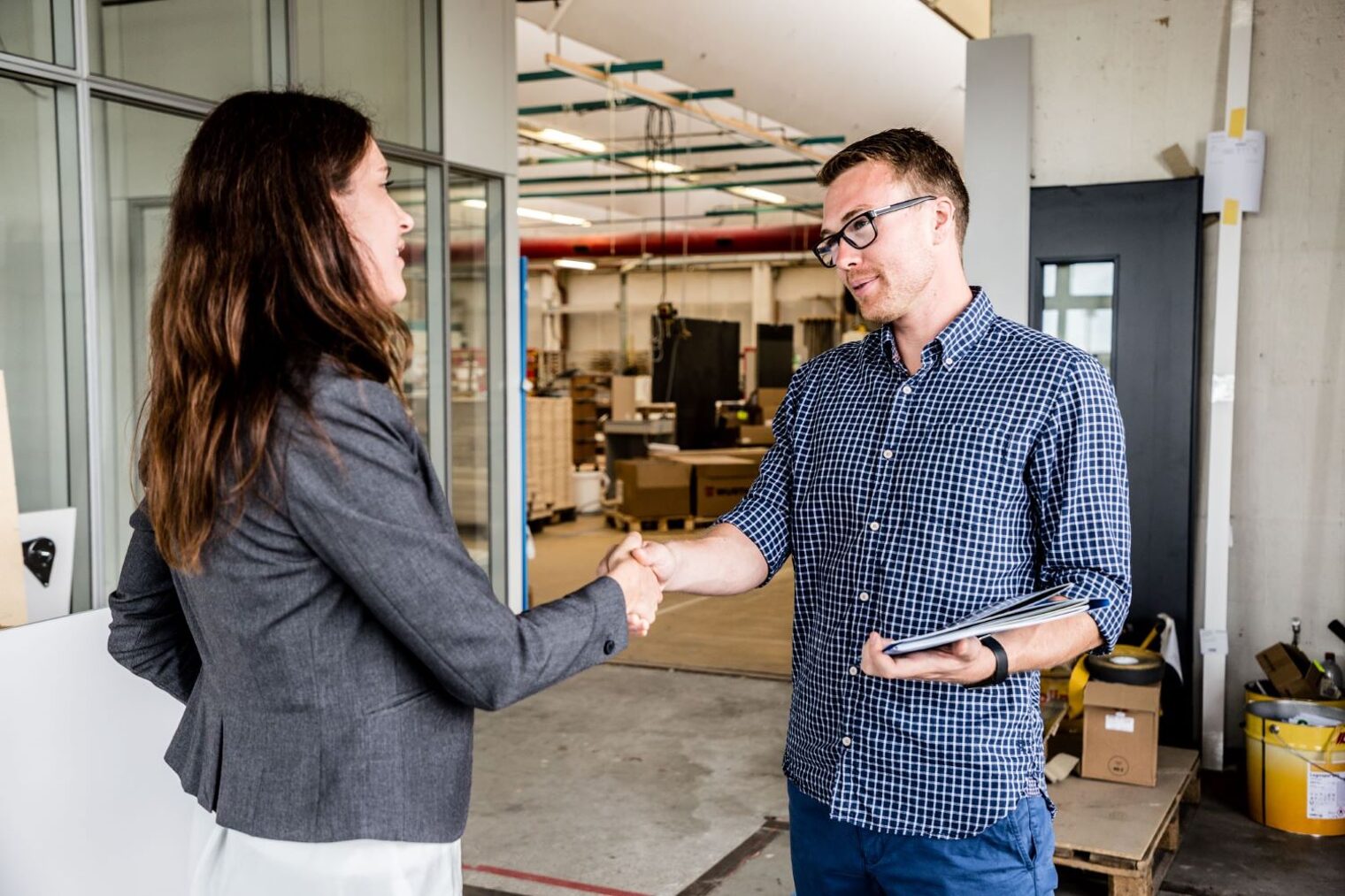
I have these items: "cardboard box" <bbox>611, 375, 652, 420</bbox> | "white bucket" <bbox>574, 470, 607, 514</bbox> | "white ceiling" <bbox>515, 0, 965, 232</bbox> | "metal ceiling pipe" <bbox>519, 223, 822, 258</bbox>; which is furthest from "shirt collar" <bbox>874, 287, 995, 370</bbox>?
"metal ceiling pipe" <bbox>519, 223, 822, 258</bbox>

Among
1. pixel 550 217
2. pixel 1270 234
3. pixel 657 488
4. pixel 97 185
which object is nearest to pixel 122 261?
pixel 97 185

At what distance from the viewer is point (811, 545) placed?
171 centimetres

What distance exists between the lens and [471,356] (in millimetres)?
6121

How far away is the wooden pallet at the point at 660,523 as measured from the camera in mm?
10258

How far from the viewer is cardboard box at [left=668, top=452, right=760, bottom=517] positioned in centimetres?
1032

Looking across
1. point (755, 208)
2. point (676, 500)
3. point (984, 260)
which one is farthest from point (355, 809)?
point (755, 208)

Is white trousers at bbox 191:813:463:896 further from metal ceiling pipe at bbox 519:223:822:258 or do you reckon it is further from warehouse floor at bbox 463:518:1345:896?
metal ceiling pipe at bbox 519:223:822:258

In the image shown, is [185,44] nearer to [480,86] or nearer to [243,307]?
[480,86]

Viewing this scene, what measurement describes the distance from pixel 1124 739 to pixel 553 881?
1683mm

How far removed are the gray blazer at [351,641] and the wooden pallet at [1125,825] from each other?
2.20 m

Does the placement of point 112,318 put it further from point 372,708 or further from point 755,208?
point 755,208

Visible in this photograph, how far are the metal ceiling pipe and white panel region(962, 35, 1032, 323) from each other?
9.94m

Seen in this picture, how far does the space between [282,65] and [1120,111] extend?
10.4 ft

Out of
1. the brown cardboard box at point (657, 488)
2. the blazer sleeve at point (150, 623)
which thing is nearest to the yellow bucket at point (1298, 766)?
the blazer sleeve at point (150, 623)
